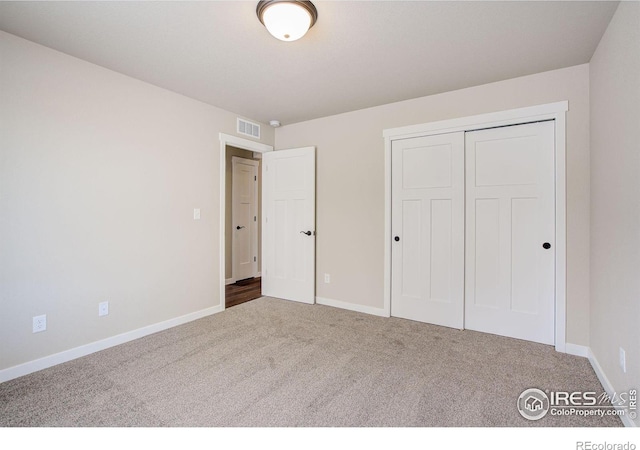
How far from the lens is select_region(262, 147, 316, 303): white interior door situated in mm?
4066

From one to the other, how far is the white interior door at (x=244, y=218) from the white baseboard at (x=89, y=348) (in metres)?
2.05

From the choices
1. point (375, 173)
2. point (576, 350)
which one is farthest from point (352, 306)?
point (576, 350)

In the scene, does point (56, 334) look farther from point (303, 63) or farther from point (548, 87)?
point (548, 87)

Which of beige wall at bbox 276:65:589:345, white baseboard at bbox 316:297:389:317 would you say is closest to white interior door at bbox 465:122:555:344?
beige wall at bbox 276:65:589:345

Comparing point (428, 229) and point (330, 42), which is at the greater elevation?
point (330, 42)

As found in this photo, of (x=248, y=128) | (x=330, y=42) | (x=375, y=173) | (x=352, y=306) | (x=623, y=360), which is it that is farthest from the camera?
(x=248, y=128)

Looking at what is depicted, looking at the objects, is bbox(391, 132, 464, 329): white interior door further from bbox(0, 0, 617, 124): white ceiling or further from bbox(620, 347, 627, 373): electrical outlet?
bbox(620, 347, 627, 373): electrical outlet

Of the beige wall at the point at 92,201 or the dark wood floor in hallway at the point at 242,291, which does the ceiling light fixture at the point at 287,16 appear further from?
the dark wood floor in hallway at the point at 242,291

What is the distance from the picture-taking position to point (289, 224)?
4238mm

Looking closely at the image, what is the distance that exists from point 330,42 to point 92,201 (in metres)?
2.34

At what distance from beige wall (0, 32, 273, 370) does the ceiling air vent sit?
415mm

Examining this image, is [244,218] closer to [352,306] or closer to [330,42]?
[352,306]

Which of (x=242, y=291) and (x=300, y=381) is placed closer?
(x=300, y=381)

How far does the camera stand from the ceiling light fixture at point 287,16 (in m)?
1.80
